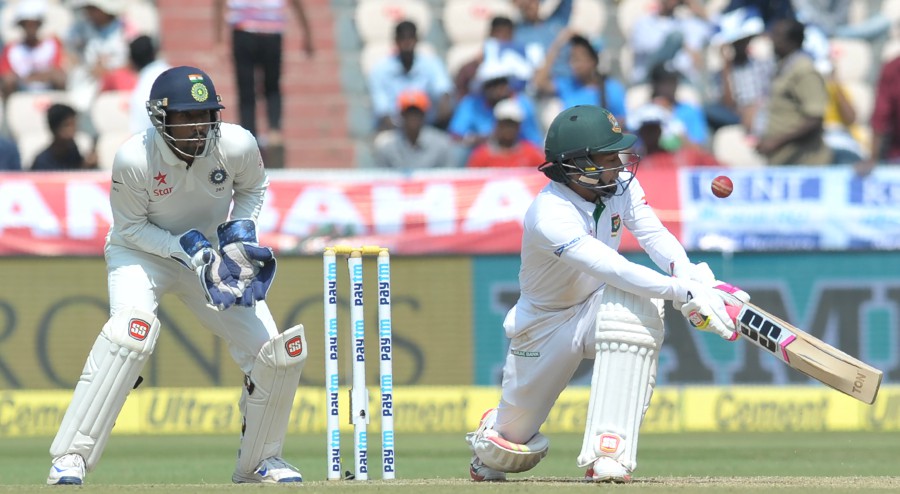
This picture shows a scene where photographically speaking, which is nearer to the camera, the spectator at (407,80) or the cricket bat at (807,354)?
the cricket bat at (807,354)

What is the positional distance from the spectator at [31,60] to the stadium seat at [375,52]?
252 centimetres

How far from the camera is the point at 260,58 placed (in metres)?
12.1

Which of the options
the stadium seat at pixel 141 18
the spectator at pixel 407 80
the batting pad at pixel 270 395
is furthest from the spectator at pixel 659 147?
the batting pad at pixel 270 395

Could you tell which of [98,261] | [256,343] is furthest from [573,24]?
[256,343]

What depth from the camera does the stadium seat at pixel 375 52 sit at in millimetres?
13709

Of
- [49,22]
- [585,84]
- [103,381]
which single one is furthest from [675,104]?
[103,381]

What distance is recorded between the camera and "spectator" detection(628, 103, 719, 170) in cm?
1187

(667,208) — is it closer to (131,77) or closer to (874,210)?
(874,210)

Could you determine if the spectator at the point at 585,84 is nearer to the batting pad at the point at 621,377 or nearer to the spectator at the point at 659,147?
the spectator at the point at 659,147

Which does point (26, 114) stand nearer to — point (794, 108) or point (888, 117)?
point (794, 108)

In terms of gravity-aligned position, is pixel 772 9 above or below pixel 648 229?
above

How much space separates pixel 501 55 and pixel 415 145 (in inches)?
51.3

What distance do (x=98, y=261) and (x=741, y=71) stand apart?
542 centimetres

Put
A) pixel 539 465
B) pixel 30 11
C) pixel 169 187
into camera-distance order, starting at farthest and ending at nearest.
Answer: pixel 30 11
pixel 539 465
pixel 169 187
